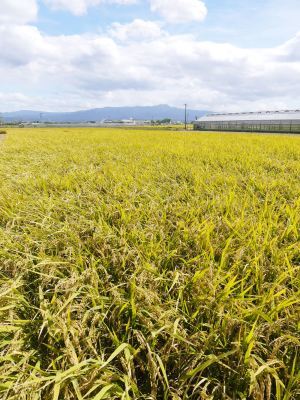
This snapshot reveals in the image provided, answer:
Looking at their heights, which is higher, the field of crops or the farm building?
the farm building

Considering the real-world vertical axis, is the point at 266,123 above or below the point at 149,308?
above

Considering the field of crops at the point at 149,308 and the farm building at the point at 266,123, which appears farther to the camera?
the farm building at the point at 266,123

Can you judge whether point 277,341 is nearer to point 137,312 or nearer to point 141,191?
point 137,312

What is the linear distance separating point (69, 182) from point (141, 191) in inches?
49.6

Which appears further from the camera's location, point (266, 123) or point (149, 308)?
point (266, 123)

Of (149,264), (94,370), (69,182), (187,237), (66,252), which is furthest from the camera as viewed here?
(69,182)

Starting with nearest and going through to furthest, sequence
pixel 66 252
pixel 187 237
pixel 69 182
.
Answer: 1. pixel 66 252
2. pixel 187 237
3. pixel 69 182

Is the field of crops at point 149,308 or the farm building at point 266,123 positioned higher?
the farm building at point 266,123

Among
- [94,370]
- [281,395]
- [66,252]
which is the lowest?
[281,395]

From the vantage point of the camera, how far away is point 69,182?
4.18 m

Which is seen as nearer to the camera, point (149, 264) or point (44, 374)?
point (44, 374)

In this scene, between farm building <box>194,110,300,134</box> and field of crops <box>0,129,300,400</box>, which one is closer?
field of crops <box>0,129,300,400</box>

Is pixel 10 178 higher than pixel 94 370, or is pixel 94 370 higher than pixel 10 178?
pixel 10 178

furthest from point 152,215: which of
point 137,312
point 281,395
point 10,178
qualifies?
point 10,178
